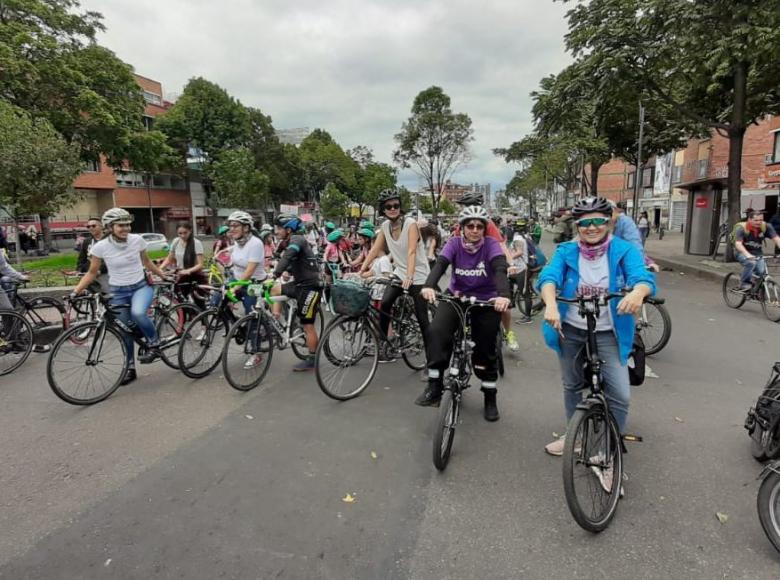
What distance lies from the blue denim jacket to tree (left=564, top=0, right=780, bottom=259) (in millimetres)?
10307

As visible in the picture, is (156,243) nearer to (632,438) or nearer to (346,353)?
(346,353)

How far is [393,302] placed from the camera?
17.0 feet

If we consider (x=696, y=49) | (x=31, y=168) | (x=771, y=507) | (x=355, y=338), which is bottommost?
(x=771, y=507)

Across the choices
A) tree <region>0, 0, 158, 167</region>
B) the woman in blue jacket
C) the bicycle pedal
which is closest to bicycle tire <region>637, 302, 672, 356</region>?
the bicycle pedal

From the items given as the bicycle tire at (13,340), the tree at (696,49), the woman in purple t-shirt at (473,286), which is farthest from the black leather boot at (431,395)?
the tree at (696,49)

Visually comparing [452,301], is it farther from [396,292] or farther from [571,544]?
[571,544]

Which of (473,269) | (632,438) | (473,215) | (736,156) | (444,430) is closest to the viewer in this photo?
(444,430)

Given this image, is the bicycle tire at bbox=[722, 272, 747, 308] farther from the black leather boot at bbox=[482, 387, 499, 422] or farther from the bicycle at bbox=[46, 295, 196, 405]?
the bicycle at bbox=[46, 295, 196, 405]

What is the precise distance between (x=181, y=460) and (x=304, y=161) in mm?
60636

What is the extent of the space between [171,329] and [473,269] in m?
3.82

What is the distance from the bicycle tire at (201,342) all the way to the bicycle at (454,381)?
9.28ft

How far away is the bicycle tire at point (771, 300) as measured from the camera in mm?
7531

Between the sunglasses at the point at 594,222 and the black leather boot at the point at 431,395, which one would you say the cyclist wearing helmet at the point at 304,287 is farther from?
the sunglasses at the point at 594,222

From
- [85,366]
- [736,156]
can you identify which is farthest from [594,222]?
Result: [736,156]
